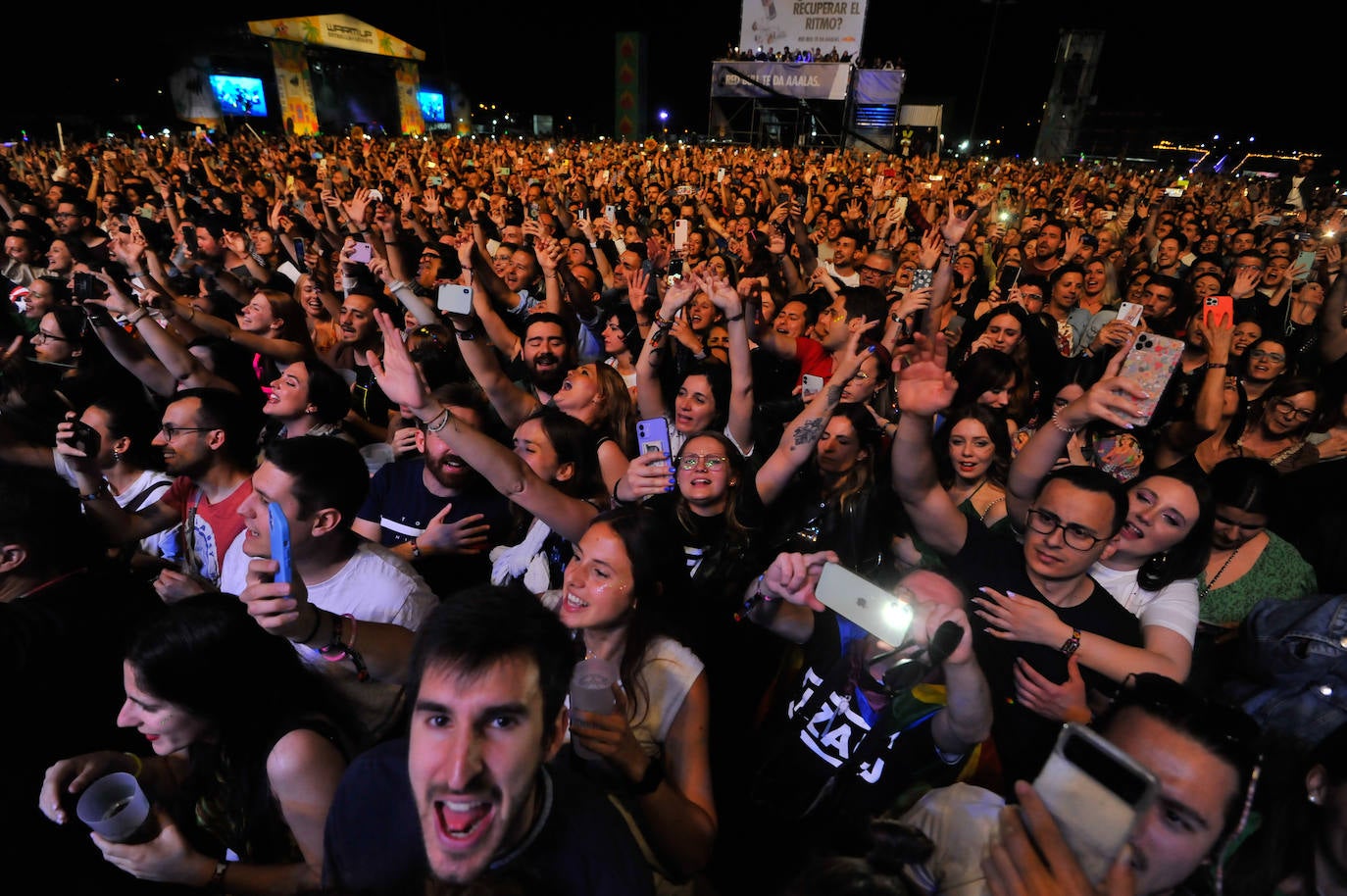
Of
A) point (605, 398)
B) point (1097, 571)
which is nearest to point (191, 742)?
point (605, 398)

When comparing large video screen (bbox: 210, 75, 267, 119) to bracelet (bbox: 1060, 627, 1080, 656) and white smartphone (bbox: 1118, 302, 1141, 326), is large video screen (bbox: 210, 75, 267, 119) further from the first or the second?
bracelet (bbox: 1060, 627, 1080, 656)

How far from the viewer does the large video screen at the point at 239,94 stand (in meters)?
31.5

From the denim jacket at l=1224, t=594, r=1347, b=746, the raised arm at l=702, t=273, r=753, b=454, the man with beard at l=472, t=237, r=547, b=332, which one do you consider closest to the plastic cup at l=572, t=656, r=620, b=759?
the raised arm at l=702, t=273, r=753, b=454

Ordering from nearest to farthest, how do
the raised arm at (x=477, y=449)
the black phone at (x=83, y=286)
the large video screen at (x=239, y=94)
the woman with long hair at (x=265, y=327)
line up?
the raised arm at (x=477, y=449), the black phone at (x=83, y=286), the woman with long hair at (x=265, y=327), the large video screen at (x=239, y=94)

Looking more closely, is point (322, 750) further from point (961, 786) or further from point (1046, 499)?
point (1046, 499)

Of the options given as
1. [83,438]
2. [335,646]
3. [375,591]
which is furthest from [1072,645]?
[83,438]

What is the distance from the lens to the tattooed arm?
2.69 meters

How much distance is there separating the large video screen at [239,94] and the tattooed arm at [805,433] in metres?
39.8

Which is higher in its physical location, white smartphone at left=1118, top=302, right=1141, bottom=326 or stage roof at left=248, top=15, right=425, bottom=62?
stage roof at left=248, top=15, right=425, bottom=62

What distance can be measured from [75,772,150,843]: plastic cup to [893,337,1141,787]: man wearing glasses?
2401mm

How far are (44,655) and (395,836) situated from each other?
151 centimetres

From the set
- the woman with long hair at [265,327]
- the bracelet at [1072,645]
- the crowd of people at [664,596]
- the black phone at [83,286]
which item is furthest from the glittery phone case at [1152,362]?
the black phone at [83,286]

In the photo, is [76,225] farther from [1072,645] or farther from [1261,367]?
[1261,367]

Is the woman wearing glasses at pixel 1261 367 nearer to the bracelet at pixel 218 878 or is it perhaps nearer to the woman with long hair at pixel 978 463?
the woman with long hair at pixel 978 463
